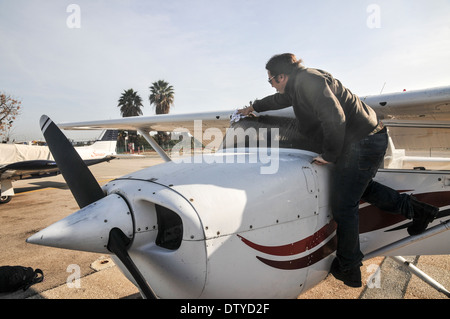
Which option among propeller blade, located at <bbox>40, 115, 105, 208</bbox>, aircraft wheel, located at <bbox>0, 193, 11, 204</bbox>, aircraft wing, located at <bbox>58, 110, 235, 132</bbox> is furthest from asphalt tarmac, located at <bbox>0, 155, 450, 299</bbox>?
aircraft wheel, located at <bbox>0, 193, 11, 204</bbox>

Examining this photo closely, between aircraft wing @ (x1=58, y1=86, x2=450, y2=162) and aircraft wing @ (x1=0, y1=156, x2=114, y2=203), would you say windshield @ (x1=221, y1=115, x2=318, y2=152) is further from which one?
aircraft wing @ (x1=0, y1=156, x2=114, y2=203)

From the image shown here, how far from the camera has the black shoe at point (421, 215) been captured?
8.36ft

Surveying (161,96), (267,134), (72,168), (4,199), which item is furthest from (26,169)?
(161,96)

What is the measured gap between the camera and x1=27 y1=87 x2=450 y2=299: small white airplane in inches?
61.6

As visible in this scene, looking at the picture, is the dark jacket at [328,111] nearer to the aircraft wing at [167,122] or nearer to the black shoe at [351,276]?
the black shoe at [351,276]

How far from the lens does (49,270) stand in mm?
3992

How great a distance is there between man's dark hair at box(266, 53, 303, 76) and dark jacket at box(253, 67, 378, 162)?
0.21 ft

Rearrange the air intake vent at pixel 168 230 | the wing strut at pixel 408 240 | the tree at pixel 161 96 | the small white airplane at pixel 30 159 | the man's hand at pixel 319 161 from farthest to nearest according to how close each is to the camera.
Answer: the tree at pixel 161 96, the small white airplane at pixel 30 159, the wing strut at pixel 408 240, the man's hand at pixel 319 161, the air intake vent at pixel 168 230

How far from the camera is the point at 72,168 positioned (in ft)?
A: 7.47

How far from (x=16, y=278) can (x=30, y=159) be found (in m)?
10.9

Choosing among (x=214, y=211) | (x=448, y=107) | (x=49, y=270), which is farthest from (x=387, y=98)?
(x=49, y=270)

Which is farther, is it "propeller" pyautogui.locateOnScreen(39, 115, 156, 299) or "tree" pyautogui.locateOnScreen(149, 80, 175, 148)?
"tree" pyautogui.locateOnScreen(149, 80, 175, 148)

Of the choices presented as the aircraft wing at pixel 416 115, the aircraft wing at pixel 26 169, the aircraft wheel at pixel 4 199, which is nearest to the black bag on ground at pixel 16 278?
the aircraft wing at pixel 416 115

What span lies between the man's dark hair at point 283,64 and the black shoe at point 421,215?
1650mm
